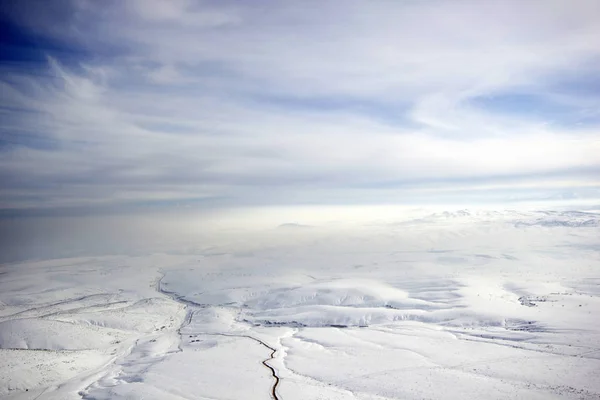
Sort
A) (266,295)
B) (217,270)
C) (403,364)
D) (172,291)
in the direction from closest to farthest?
1. (403,364)
2. (266,295)
3. (172,291)
4. (217,270)

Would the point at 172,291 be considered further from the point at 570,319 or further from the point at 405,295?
the point at 570,319

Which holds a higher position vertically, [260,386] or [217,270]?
[260,386]

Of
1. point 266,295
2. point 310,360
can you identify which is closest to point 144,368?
point 310,360

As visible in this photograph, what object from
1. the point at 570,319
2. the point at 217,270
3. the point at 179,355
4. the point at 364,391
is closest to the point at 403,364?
the point at 364,391

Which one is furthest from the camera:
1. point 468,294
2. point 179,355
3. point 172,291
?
point 172,291

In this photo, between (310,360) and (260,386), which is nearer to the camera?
(260,386)

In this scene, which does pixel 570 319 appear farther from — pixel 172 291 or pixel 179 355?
pixel 172 291
